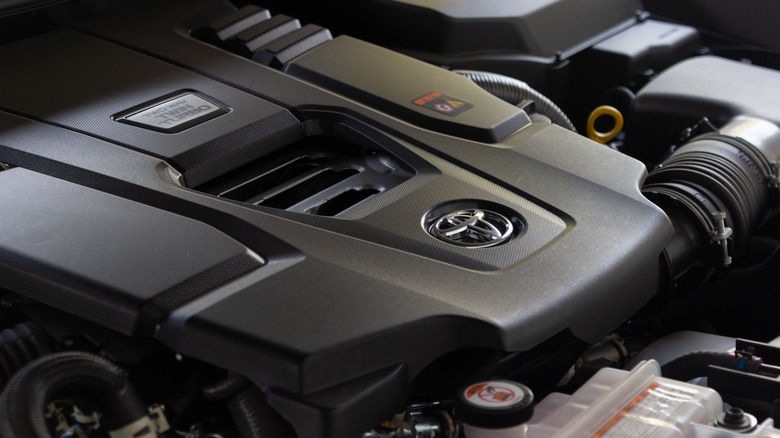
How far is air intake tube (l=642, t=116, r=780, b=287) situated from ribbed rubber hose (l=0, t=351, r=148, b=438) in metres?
0.80

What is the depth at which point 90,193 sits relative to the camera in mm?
1440

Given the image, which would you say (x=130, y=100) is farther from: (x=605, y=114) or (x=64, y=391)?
(x=605, y=114)

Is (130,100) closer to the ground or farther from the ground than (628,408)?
farther from the ground

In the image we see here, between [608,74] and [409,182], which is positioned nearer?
[409,182]

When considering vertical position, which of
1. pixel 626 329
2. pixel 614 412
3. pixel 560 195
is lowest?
pixel 626 329

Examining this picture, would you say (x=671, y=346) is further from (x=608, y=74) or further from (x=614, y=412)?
(x=608, y=74)

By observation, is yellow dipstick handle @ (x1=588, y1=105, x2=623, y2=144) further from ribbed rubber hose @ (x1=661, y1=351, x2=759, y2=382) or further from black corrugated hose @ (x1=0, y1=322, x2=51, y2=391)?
black corrugated hose @ (x1=0, y1=322, x2=51, y2=391)

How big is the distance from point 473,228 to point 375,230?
0.13m

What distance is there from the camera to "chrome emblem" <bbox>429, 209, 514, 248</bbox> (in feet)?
4.73

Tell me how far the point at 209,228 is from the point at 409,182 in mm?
323

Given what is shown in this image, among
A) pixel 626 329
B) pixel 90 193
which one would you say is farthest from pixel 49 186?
pixel 626 329

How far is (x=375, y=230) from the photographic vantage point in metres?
1.42

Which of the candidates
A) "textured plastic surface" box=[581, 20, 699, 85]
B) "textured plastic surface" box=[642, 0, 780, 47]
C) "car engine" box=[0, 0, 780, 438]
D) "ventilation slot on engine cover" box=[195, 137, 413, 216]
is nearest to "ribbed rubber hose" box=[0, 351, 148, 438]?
"car engine" box=[0, 0, 780, 438]

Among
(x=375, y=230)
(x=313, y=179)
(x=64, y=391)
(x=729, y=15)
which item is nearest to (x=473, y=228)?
(x=375, y=230)
